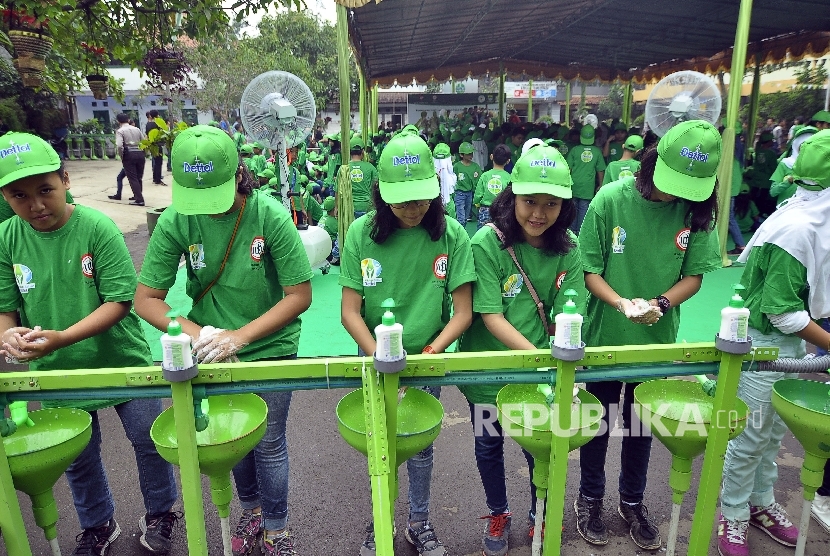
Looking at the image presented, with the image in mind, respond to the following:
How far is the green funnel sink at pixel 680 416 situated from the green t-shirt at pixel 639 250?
49 cm

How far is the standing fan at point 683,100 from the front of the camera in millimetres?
6504

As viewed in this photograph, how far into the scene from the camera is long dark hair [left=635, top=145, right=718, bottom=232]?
2.31m

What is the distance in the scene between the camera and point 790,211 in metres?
2.24

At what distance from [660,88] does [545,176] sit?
18.7ft

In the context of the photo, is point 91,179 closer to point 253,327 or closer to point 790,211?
point 253,327

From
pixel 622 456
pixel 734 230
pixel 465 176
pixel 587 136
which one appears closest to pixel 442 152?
pixel 465 176

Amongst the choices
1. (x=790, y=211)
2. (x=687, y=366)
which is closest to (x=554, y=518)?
(x=687, y=366)

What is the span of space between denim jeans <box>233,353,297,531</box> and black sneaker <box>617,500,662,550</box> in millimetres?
1592

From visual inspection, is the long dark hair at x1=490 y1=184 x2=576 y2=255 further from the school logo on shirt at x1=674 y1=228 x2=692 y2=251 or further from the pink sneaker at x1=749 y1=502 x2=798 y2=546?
the pink sneaker at x1=749 y1=502 x2=798 y2=546

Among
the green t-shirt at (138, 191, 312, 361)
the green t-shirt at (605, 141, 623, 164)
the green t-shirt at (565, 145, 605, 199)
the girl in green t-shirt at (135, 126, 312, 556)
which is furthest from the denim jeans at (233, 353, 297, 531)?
the green t-shirt at (605, 141, 623, 164)

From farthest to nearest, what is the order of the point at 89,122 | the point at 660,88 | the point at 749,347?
the point at 89,122, the point at 660,88, the point at 749,347

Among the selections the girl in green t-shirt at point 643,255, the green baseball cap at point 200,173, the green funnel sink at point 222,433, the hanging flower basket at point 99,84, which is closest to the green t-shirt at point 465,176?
the hanging flower basket at point 99,84

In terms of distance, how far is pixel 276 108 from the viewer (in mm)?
5910

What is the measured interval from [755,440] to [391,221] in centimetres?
180
